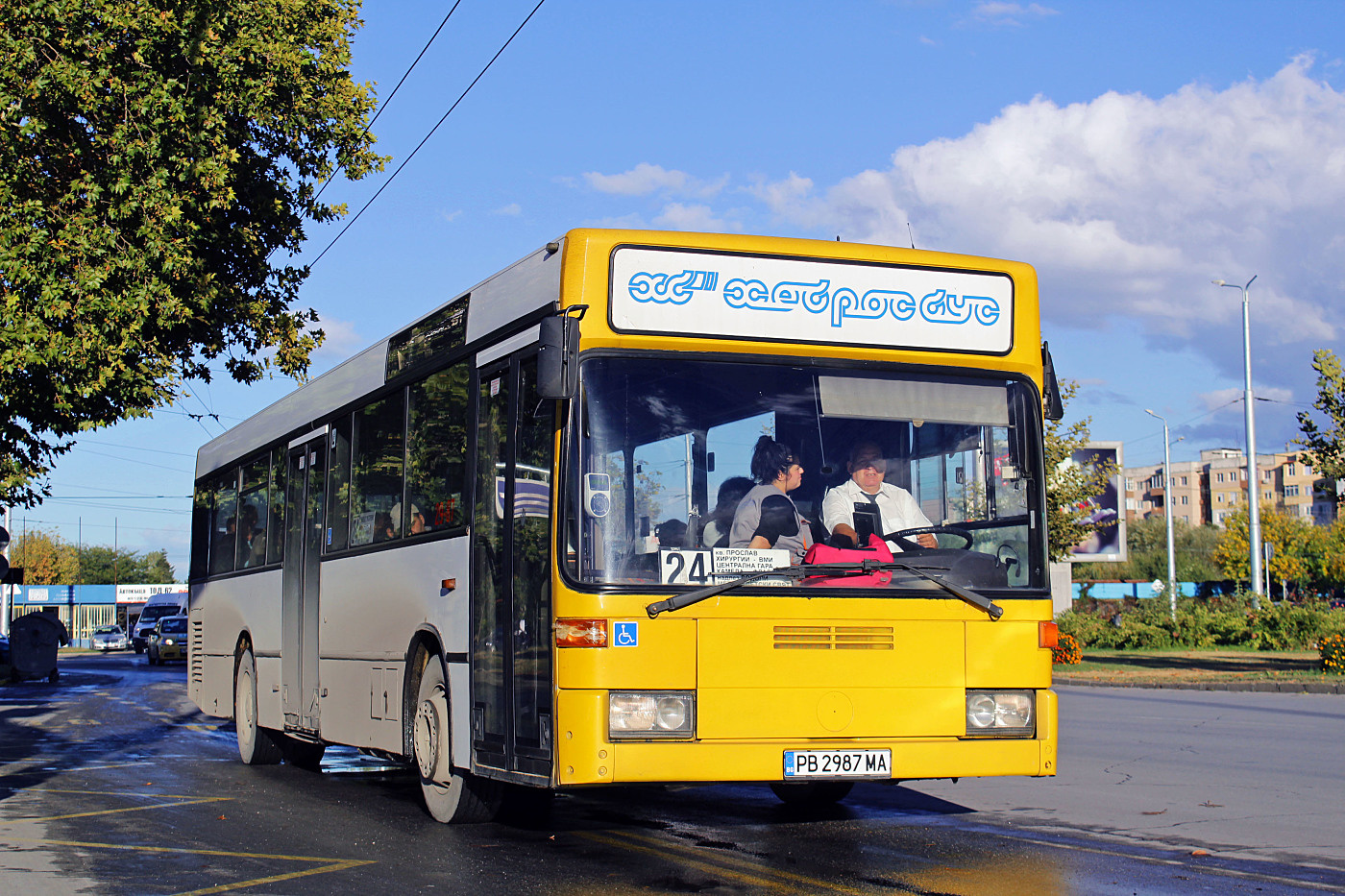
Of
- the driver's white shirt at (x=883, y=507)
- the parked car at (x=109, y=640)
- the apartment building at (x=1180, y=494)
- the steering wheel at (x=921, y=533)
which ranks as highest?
the apartment building at (x=1180, y=494)

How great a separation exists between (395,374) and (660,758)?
4.59 metres

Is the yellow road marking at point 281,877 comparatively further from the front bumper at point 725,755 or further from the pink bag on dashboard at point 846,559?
the pink bag on dashboard at point 846,559

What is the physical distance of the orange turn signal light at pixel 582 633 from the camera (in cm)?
723

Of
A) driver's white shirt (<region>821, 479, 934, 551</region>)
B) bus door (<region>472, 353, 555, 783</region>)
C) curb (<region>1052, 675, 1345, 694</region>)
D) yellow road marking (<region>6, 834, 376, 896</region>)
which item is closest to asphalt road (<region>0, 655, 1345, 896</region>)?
yellow road marking (<region>6, 834, 376, 896</region>)

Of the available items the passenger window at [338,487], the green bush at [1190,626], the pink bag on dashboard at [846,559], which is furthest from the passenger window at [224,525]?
the green bush at [1190,626]

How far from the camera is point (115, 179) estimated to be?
661 inches

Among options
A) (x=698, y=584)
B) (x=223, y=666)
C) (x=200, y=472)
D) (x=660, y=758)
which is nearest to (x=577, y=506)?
(x=698, y=584)

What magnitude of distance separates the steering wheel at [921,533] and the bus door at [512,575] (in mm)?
1878

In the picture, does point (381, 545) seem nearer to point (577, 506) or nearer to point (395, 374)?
point (395, 374)

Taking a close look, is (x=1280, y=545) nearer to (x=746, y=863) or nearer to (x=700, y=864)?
(x=746, y=863)

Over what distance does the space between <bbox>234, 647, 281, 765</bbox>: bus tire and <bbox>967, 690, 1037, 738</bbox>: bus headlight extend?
28.0ft

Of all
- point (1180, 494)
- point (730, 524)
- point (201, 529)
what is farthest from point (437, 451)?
point (1180, 494)

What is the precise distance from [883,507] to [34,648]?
34712mm

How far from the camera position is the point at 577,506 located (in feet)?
24.2
